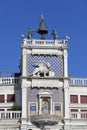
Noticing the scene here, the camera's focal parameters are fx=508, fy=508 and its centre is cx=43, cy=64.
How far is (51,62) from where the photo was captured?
202 ft

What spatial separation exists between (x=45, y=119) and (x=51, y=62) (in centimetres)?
727

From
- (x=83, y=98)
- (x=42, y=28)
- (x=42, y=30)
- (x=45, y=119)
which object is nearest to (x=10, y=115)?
(x=45, y=119)

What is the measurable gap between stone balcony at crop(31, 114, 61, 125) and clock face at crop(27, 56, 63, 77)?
5.37 metres

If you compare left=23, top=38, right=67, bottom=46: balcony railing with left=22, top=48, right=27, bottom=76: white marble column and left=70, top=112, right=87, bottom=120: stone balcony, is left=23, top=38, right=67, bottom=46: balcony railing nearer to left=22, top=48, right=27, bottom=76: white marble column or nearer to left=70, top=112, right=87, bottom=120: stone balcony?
left=22, top=48, right=27, bottom=76: white marble column

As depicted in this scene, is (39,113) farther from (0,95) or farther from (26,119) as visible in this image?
(0,95)

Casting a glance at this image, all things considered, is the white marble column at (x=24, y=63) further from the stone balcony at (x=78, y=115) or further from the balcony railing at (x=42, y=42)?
the stone balcony at (x=78, y=115)

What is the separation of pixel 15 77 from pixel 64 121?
898 centimetres

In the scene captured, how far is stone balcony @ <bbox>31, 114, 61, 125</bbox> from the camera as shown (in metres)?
58.6

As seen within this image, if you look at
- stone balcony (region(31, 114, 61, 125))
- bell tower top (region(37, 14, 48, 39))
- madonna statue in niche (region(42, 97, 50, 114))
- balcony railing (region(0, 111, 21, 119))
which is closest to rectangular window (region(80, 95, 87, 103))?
madonna statue in niche (region(42, 97, 50, 114))

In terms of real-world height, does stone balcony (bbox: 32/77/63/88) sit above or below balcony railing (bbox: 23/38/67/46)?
below

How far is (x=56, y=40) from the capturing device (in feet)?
205

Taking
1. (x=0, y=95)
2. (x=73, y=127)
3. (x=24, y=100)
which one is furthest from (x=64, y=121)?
(x=0, y=95)

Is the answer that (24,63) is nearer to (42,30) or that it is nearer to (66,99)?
(42,30)

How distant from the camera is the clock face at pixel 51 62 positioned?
201 feet
